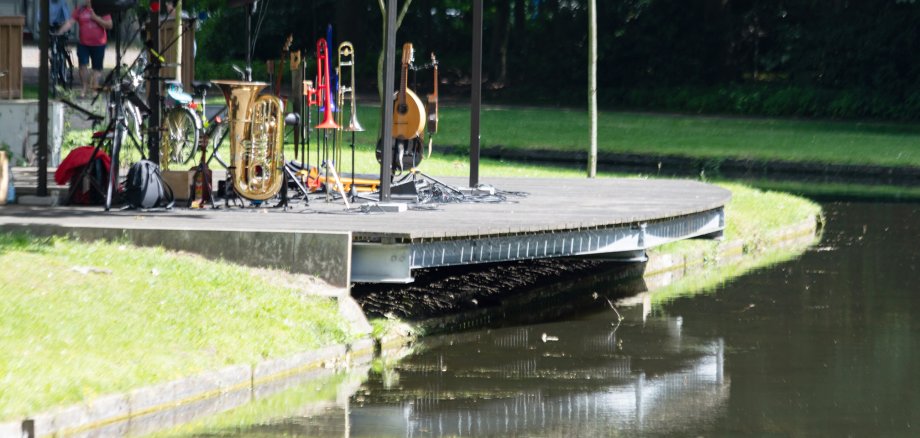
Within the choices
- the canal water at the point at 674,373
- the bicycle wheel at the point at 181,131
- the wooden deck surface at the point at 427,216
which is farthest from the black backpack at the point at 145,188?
the bicycle wheel at the point at 181,131

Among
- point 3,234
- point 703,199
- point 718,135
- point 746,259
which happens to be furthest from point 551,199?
point 718,135

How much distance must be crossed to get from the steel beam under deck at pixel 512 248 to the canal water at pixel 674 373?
659mm

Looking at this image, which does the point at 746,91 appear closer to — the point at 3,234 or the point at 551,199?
the point at 551,199

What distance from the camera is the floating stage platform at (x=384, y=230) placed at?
13.1 m

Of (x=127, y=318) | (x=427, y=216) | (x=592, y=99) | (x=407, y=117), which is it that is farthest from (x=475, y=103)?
(x=127, y=318)

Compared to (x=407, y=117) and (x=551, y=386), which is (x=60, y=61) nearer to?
(x=407, y=117)

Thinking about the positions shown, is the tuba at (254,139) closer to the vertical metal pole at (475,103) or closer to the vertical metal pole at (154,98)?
the vertical metal pole at (154,98)

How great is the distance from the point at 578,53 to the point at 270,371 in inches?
1507

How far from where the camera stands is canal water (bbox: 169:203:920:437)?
1094cm

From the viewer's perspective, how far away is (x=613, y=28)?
4909 cm

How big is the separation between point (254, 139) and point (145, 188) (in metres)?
1.10

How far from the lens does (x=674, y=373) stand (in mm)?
12922

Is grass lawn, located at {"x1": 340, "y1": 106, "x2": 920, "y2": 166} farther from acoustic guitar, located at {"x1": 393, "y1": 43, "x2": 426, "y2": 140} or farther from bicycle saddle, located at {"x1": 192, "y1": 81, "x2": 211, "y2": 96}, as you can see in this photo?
acoustic guitar, located at {"x1": 393, "y1": 43, "x2": 426, "y2": 140}

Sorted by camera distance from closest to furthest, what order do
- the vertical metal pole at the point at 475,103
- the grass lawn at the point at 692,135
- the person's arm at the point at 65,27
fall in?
the vertical metal pole at the point at 475,103 < the person's arm at the point at 65,27 < the grass lawn at the point at 692,135
